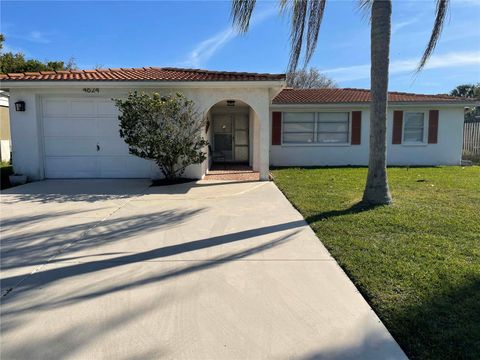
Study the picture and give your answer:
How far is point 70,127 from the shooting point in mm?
11148

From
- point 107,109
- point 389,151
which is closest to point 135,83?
point 107,109

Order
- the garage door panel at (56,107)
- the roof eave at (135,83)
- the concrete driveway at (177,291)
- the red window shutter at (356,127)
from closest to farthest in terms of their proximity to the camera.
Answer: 1. the concrete driveway at (177,291)
2. the roof eave at (135,83)
3. the garage door panel at (56,107)
4. the red window shutter at (356,127)

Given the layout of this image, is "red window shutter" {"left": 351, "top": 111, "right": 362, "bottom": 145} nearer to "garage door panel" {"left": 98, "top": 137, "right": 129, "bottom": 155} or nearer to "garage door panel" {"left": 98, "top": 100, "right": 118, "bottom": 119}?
"garage door panel" {"left": 98, "top": 137, "right": 129, "bottom": 155}

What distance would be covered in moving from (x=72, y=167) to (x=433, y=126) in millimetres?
14927

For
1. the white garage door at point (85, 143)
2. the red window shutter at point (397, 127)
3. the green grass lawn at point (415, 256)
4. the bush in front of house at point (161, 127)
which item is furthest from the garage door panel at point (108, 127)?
the red window shutter at point (397, 127)

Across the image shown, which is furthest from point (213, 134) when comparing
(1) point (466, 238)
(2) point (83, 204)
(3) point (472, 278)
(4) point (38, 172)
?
(3) point (472, 278)

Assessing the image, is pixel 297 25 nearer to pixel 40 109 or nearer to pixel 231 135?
pixel 40 109

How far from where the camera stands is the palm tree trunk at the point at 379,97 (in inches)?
269

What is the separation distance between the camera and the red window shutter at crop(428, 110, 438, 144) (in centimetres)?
1589

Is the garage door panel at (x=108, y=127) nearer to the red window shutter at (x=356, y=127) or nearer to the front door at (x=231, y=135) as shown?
the front door at (x=231, y=135)

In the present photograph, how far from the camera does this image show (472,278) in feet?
12.0

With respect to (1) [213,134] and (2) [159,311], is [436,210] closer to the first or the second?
(2) [159,311]

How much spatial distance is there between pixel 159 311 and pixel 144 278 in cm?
74

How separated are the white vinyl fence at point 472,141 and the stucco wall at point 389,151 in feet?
12.3
